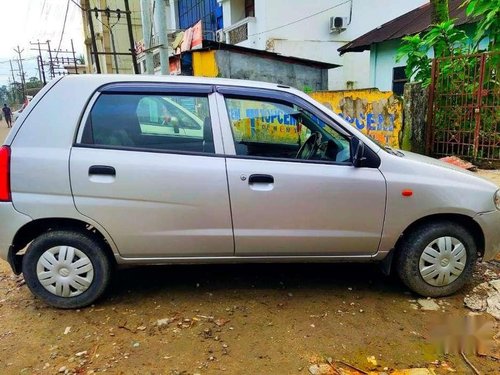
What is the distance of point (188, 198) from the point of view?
294 cm

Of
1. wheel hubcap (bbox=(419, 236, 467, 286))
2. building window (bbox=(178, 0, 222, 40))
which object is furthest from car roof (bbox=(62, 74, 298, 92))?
building window (bbox=(178, 0, 222, 40))

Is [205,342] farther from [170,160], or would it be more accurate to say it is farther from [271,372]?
[170,160]

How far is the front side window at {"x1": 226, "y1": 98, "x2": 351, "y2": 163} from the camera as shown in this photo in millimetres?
3121

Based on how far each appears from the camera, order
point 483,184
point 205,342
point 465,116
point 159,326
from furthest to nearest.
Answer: point 465,116
point 483,184
point 159,326
point 205,342

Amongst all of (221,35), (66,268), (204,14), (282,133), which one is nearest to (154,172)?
(66,268)

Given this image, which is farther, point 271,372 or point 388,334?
point 388,334

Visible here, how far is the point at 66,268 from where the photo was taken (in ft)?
10.0

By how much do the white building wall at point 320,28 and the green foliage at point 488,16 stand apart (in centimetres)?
913

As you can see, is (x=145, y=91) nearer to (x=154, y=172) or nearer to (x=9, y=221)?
(x=154, y=172)

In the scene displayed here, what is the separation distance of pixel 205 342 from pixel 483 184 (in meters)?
2.40

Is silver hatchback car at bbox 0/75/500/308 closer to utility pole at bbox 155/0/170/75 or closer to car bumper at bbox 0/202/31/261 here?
car bumper at bbox 0/202/31/261

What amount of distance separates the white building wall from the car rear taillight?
13943 millimetres

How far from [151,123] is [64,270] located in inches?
50.2

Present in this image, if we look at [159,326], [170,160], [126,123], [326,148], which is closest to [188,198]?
[170,160]
